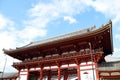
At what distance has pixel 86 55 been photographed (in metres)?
19.8

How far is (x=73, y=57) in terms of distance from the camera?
20672 mm

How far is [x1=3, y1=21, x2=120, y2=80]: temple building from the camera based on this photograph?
1905cm

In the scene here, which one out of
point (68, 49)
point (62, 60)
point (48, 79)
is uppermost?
point (68, 49)

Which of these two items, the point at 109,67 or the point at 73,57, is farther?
the point at 73,57

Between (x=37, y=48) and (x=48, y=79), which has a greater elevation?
(x=37, y=48)

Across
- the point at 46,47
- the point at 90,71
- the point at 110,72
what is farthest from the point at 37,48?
the point at 110,72

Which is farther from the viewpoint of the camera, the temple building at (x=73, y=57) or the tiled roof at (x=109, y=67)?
the temple building at (x=73, y=57)

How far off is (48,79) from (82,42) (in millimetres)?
8379

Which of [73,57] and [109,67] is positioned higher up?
[73,57]

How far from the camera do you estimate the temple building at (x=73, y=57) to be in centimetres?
1905

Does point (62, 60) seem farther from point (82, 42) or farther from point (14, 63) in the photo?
point (14, 63)

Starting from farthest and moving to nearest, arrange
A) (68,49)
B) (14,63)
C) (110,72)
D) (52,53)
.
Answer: (14,63) < (52,53) < (68,49) < (110,72)

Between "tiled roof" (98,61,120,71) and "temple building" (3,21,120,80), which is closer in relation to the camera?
"tiled roof" (98,61,120,71)

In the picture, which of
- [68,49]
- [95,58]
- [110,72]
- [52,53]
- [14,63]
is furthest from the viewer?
[14,63]
